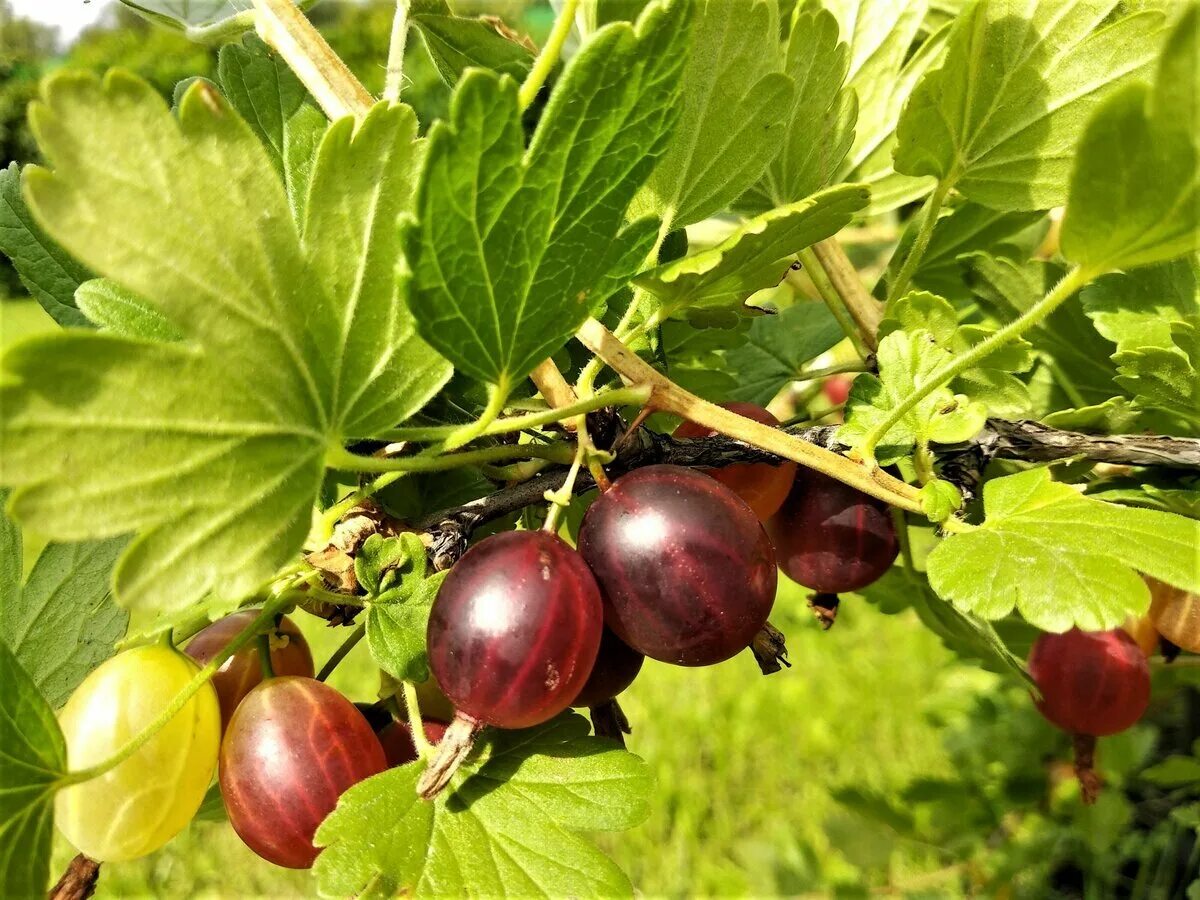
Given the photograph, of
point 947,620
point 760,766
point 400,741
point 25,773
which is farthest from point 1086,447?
point 760,766

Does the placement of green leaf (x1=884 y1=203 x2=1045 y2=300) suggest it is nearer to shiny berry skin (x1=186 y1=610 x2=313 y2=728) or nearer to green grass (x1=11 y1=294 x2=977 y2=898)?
shiny berry skin (x1=186 y1=610 x2=313 y2=728)

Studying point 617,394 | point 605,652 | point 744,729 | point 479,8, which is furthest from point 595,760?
point 744,729

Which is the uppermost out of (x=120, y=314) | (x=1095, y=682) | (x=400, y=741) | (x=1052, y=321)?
(x=120, y=314)

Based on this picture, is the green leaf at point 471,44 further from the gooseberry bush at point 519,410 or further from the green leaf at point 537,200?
the green leaf at point 537,200

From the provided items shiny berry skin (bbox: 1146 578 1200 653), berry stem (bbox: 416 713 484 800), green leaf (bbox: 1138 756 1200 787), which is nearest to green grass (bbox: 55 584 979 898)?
green leaf (bbox: 1138 756 1200 787)

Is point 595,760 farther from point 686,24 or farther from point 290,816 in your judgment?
point 686,24

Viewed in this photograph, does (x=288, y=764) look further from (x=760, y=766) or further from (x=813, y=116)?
(x=760, y=766)
